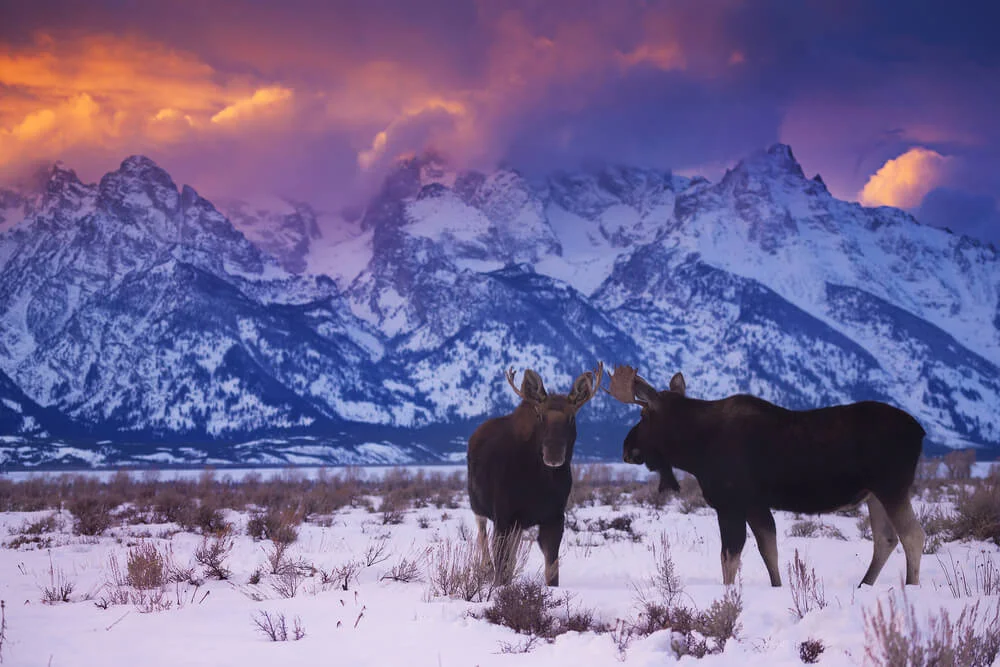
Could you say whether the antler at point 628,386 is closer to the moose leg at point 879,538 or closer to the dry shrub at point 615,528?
the moose leg at point 879,538

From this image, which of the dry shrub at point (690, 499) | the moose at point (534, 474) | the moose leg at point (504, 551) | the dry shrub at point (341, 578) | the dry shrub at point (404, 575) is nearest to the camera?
the moose leg at point (504, 551)

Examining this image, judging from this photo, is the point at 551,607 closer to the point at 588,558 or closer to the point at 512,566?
the point at 512,566

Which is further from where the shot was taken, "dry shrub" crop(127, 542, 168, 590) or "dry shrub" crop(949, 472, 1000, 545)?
"dry shrub" crop(949, 472, 1000, 545)

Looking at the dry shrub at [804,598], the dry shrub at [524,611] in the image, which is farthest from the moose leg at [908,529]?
the dry shrub at [524,611]

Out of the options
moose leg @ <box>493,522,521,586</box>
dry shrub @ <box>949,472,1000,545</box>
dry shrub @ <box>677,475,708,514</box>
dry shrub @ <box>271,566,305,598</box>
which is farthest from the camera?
dry shrub @ <box>677,475,708,514</box>

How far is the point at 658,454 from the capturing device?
31.6 feet

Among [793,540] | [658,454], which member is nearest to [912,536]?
[658,454]

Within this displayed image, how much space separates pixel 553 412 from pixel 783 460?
2452 mm

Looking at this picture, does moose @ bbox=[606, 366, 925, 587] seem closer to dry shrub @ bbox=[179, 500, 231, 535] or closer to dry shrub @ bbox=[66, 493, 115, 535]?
dry shrub @ bbox=[179, 500, 231, 535]

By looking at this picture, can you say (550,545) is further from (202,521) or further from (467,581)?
(202,521)

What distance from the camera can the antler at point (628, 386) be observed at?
9.64m

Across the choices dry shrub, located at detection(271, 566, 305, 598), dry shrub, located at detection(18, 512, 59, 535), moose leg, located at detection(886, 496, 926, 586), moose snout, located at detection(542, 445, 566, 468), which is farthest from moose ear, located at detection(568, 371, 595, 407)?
dry shrub, located at detection(18, 512, 59, 535)

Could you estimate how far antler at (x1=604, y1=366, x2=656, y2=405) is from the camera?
9.64 m

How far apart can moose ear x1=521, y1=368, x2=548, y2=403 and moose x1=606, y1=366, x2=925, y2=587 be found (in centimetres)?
102
